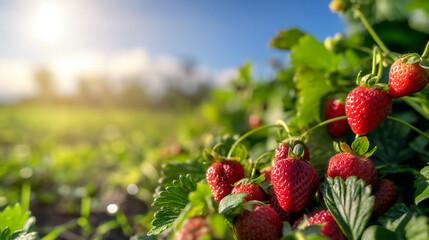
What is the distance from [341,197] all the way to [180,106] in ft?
13.9

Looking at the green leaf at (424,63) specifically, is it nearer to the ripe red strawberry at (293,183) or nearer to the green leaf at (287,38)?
the ripe red strawberry at (293,183)

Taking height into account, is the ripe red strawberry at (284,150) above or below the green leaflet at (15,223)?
above

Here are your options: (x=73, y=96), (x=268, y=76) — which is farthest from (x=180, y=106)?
(x=73, y=96)

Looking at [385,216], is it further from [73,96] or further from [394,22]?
[73,96]

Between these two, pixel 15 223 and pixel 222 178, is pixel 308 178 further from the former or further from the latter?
pixel 15 223

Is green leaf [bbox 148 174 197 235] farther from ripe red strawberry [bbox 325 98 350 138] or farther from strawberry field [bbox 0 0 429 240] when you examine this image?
ripe red strawberry [bbox 325 98 350 138]

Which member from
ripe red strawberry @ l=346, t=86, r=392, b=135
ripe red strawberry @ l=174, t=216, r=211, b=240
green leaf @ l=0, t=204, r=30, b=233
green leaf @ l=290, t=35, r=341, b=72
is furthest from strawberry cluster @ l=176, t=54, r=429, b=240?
green leaf @ l=0, t=204, r=30, b=233

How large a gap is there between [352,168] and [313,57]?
1.37 feet

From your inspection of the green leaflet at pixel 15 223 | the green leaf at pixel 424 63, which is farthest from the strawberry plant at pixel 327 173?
the green leaflet at pixel 15 223

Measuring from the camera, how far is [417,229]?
0.43 meters

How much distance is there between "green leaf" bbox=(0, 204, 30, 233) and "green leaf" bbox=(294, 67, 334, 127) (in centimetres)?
63

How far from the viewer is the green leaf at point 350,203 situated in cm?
47

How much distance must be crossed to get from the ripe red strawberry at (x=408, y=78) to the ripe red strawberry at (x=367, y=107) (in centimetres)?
3

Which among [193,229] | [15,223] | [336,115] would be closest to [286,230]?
[193,229]
